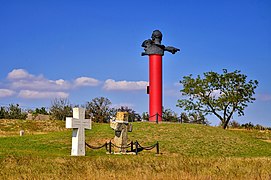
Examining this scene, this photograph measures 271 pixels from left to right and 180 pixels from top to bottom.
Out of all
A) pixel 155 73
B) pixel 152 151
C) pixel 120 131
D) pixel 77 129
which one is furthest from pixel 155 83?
pixel 77 129

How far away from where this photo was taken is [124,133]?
97.1 ft

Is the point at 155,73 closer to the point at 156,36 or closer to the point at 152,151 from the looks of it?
the point at 156,36

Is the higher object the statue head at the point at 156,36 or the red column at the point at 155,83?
the statue head at the point at 156,36

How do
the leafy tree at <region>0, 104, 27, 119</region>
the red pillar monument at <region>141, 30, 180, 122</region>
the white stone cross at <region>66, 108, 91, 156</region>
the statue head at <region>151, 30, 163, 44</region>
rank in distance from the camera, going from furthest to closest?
the leafy tree at <region>0, 104, 27, 119</region> → the statue head at <region>151, 30, 163, 44</region> → the red pillar monument at <region>141, 30, 180, 122</region> → the white stone cross at <region>66, 108, 91, 156</region>

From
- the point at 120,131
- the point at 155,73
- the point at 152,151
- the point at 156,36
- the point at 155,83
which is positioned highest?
the point at 156,36

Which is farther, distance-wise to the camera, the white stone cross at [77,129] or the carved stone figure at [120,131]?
the carved stone figure at [120,131]

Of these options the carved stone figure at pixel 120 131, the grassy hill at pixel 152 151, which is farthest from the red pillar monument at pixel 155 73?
the carved stone figure at pixel 120 131

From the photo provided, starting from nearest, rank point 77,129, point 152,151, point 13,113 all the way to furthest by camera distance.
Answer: point 77,129 → point 152,151 → point 13,113

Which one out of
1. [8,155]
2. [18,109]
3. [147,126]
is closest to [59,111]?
[18,109]

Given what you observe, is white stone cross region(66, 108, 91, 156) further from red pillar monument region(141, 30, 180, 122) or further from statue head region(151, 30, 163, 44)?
statue head region(151, 30, 163, 44)

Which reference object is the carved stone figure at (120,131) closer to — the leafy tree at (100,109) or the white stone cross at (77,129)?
the white stone cross at (77,129)

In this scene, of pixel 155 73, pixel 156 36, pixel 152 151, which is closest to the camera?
pixel 152 151

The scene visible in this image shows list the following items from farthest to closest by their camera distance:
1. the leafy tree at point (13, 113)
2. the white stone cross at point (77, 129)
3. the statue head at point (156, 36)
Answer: the leafy tree at point (13, 113) → the statue head at point (156, 36) → the white stone cross at point (77, 129)

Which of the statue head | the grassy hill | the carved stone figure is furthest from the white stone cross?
the statue head
